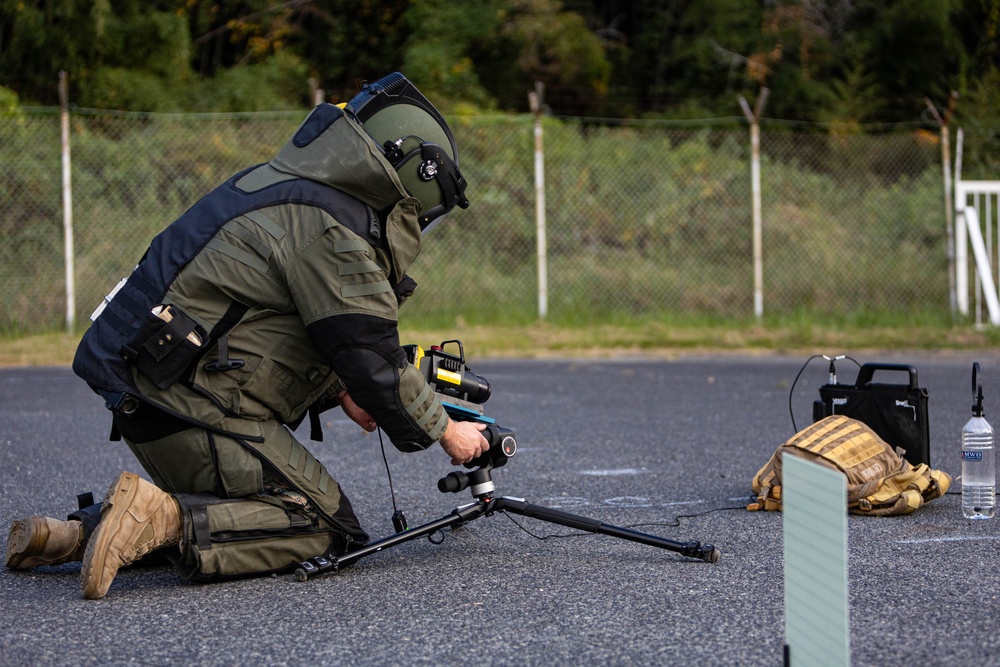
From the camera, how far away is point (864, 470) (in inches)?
186

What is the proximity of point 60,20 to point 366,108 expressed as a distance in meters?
17.2

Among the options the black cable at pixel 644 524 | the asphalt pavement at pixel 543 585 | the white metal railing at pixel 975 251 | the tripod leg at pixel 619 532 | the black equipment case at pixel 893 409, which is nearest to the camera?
the asphalt pavement at pixel 543 585

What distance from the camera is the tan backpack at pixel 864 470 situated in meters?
4.70

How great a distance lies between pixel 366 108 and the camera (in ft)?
13.0

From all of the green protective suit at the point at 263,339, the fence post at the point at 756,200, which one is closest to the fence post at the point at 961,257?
the fence post at the point at 756,200

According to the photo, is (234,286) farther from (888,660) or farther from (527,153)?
(527,153)

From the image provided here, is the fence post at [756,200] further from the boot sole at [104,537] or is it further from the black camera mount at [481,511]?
the boot sole at [104,537]

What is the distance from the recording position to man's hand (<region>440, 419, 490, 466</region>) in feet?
12.9

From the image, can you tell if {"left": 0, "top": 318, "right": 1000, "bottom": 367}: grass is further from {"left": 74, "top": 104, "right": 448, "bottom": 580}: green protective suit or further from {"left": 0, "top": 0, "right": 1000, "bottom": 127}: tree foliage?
{"left": 0, "top": 0, "right": 1000, "bottom": 127}: tree foliage

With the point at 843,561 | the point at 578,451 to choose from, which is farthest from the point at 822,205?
the point at 843,561

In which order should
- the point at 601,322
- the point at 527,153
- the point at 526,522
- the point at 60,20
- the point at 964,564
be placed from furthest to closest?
the point at 60,20
the point at 527,153
the point at 601,322
the point at 526,522
the point at 964,564

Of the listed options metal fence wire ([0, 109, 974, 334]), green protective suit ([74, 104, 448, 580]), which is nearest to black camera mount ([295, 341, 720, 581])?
green protective suit ([74, 104, 448, 580])

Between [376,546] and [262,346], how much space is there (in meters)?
0.83

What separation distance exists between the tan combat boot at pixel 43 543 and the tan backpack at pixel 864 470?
2869 mm
